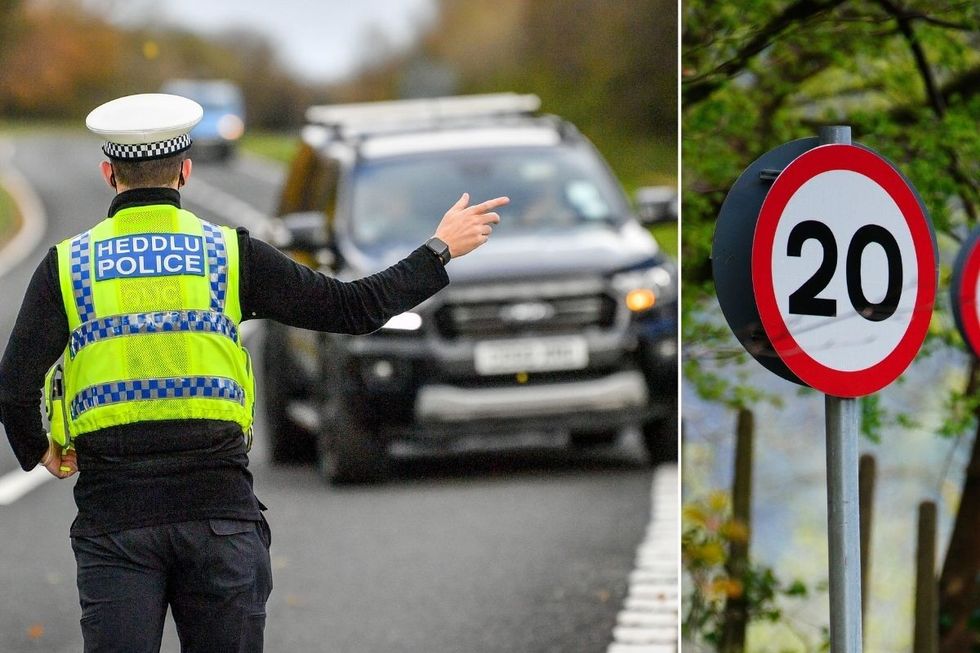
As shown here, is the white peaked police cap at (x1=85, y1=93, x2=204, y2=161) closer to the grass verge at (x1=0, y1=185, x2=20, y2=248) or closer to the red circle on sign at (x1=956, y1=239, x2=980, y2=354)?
the grass verge at (x1=0, y1=185, x2=20, y2=248)

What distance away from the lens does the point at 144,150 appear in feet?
11.7

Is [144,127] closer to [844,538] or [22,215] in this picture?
[22,215]

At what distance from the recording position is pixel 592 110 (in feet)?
19.3

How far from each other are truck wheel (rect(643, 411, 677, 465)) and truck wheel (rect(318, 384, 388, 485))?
2.97 feet

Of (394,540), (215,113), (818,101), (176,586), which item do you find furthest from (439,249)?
(818,101)

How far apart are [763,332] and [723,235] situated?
0.75 ft

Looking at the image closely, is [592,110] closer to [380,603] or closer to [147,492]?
[380,603]

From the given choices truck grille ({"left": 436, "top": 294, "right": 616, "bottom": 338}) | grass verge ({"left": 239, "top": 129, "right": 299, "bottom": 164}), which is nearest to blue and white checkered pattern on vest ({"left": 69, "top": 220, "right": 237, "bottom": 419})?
grass verge ({"left": 239, "top": 129, "right": 299, "bottom": 164})

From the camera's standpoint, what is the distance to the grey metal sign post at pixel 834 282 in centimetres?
391

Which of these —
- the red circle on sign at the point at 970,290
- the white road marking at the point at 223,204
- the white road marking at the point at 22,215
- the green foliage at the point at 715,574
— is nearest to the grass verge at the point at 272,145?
the white road marking at the point at 223,204

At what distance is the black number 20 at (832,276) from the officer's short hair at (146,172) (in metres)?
1.32

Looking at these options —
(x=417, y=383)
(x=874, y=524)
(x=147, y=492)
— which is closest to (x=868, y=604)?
(x=874, y=524)

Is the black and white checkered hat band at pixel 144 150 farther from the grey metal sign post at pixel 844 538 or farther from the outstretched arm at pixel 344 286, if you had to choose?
the grey metal sign post at pixel 844 538

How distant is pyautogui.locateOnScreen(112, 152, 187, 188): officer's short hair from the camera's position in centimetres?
357
